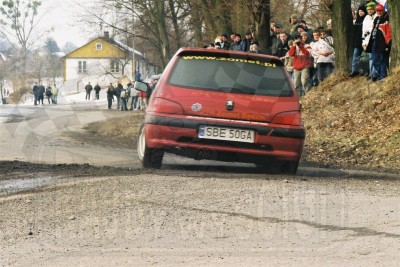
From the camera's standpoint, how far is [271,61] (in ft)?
39.1

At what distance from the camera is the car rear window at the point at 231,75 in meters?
11.3

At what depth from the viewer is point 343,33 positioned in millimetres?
22547

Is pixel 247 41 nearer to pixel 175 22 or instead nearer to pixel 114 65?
pixel 175 22

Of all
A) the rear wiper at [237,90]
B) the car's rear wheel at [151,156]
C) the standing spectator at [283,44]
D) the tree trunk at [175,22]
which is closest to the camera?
the rear wiper at [237,90]

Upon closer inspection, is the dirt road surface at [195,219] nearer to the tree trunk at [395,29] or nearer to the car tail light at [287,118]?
the car tail light at [287,118]

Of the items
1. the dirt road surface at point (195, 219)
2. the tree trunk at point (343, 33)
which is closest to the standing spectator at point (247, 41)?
the tree trunk at point (343, 33)

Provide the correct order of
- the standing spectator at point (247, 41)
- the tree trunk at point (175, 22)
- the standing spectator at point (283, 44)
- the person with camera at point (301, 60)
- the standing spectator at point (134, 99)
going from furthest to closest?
the standing spectator at point (134, 99) → the tree trunk at point (175, 22) → the standing spectator at point (247, 41) → the standing spectator at point (283, 44) → the person with camera at point (301, 60)

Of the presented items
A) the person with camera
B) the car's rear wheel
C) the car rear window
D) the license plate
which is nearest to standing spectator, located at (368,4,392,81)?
the person with camera

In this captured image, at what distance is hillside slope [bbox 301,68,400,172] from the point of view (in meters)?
15.3

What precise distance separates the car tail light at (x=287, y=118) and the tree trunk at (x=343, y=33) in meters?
11.5

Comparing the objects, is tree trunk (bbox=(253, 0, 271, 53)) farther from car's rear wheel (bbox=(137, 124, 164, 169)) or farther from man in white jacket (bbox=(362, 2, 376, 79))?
car's rear wheel (bbox=(137, 124, 164, 169))

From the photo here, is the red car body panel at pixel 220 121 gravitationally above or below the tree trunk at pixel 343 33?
below

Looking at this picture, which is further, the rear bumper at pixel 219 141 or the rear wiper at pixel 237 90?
the rear wiper at pixel 237 90

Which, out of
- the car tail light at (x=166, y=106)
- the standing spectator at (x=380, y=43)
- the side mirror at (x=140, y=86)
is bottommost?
the car tail light at (x=166, y=106)
